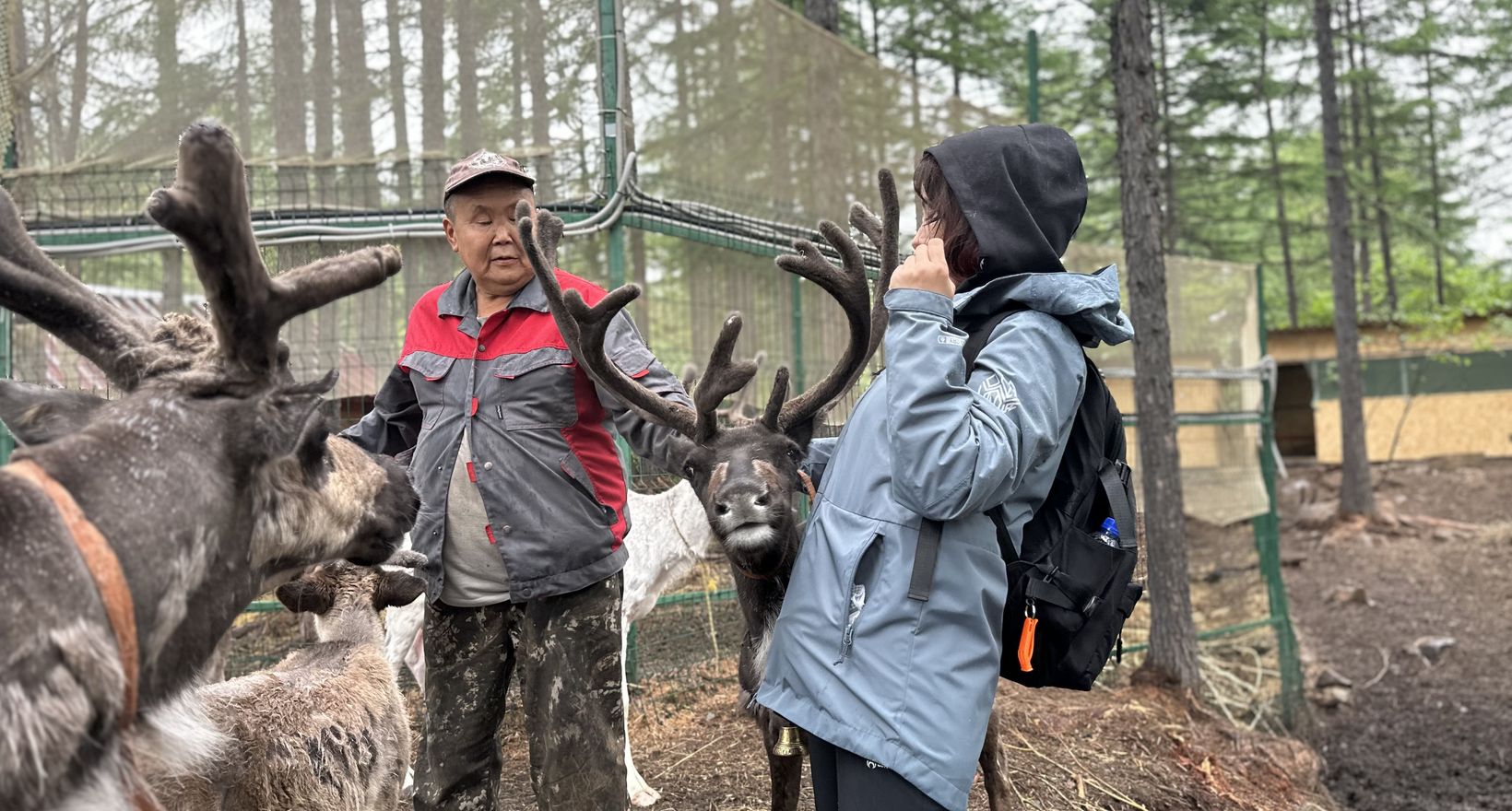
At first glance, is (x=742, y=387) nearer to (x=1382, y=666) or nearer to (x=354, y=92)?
(x=354, y=92)

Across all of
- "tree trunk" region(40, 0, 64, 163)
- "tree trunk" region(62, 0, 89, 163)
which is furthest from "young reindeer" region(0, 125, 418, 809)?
"tree trunk" region(40, 0, 64, 163)

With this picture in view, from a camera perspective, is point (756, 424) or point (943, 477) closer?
point (943, 477)

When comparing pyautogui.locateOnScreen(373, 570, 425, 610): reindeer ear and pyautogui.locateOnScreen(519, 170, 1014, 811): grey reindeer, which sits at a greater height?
pyautogui.locateOnScreen(519, 170, 1014, 811): grey reindeer

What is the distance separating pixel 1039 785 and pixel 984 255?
3758 mm

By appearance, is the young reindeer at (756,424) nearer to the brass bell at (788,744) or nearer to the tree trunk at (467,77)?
the brass bell at (788,744)

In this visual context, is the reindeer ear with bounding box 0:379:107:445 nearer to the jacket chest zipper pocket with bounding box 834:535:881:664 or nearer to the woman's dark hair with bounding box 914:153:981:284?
the jacket chest zipper pocket with bounding box 834:535:881:664

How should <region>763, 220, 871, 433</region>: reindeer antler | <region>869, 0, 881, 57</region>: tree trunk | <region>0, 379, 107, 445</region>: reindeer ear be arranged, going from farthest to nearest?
<region>869, 0, 881, 57</region>: tree trunk → <region>763, 220, 871, 433</region>: reindeer antler → <region>0, 379, 107, 445</region>: reindeer ear

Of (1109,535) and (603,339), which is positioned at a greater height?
(603,339)

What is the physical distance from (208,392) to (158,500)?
287mm

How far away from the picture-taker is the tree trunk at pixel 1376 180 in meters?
23.1

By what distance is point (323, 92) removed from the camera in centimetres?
686

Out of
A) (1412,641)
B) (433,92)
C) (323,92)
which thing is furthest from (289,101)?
(1412,641)

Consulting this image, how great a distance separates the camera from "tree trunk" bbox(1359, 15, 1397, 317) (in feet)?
75.8

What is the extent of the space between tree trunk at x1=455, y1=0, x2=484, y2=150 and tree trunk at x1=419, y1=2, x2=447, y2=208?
9 cm
